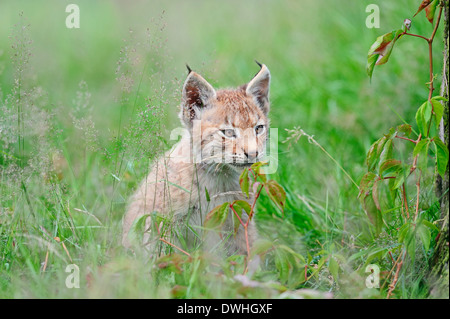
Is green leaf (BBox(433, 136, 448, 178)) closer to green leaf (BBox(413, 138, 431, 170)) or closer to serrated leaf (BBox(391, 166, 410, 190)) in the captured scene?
green leaf (BBox(413, 138, 431, 170))

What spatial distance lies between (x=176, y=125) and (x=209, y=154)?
333mm

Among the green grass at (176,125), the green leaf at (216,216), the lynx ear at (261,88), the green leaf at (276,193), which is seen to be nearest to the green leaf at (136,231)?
the green grass at (176,125)

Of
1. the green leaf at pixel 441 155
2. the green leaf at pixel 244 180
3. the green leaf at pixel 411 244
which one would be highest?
the green leaf at pixel 441 155

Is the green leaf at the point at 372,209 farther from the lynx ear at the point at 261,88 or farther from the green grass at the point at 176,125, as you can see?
the lynx ear at the point at 261,88

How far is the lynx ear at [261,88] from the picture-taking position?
4293 millimetres

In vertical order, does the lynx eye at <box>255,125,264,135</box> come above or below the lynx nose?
above

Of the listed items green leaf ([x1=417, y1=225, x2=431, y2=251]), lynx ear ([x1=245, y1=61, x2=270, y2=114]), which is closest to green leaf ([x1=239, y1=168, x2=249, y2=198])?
green leaf ([x1=417, y1=225, x2=431, y2=251])

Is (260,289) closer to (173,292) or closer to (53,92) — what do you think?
(173,292)

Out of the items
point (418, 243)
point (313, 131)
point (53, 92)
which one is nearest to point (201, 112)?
point (418, 243)

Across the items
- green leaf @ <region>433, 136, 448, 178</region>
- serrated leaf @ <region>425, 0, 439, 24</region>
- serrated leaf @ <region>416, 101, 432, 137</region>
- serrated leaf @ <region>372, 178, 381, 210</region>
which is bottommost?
serrated leaf @ <region>372, 178, 381, 210</region>

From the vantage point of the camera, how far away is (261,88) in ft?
14.5

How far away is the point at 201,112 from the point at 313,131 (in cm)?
233

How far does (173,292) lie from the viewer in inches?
118

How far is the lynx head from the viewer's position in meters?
4.04
